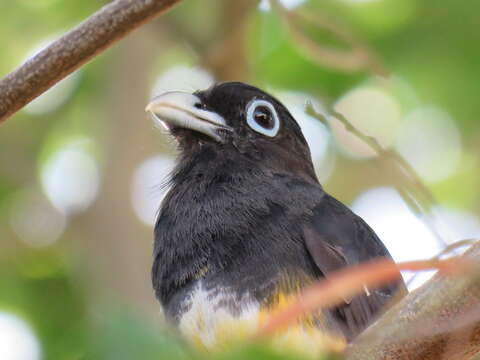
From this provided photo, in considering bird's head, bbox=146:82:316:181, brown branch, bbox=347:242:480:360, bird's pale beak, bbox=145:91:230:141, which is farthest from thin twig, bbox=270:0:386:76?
brown branch, bbox=347:242:480:360

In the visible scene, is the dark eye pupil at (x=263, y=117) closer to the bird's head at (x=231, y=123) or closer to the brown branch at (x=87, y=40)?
the bird's head at (x=231, y=123)

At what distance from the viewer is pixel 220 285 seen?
12.1 ft

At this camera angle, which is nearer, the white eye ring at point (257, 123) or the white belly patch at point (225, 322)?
the white belly patch at point (225, 322)

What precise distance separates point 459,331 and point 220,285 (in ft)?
5.16

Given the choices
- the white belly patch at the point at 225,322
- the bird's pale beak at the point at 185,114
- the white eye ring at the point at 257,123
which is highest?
the bird's pale beak at the point at 185,114

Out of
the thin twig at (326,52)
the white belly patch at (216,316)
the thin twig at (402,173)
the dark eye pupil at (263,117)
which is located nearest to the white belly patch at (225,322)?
the white belly patch at (216,316)

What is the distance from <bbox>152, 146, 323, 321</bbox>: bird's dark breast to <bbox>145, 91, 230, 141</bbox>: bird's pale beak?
0.40ft

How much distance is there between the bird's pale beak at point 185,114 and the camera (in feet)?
14.1

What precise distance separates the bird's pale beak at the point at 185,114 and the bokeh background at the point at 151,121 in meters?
0.93

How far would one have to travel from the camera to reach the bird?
366 centimetres

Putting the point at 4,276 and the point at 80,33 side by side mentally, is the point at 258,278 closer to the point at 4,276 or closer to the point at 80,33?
the point at 80,33

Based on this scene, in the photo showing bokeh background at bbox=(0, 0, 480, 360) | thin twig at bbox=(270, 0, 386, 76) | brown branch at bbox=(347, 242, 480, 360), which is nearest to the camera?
brown branch at bbox=(347, 242, 480, 360)

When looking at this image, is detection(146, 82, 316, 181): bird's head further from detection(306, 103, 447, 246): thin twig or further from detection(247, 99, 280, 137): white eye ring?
detection(306, 103, 447, 246): thin twig

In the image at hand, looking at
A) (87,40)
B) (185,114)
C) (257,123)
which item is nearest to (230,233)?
(185,114)
